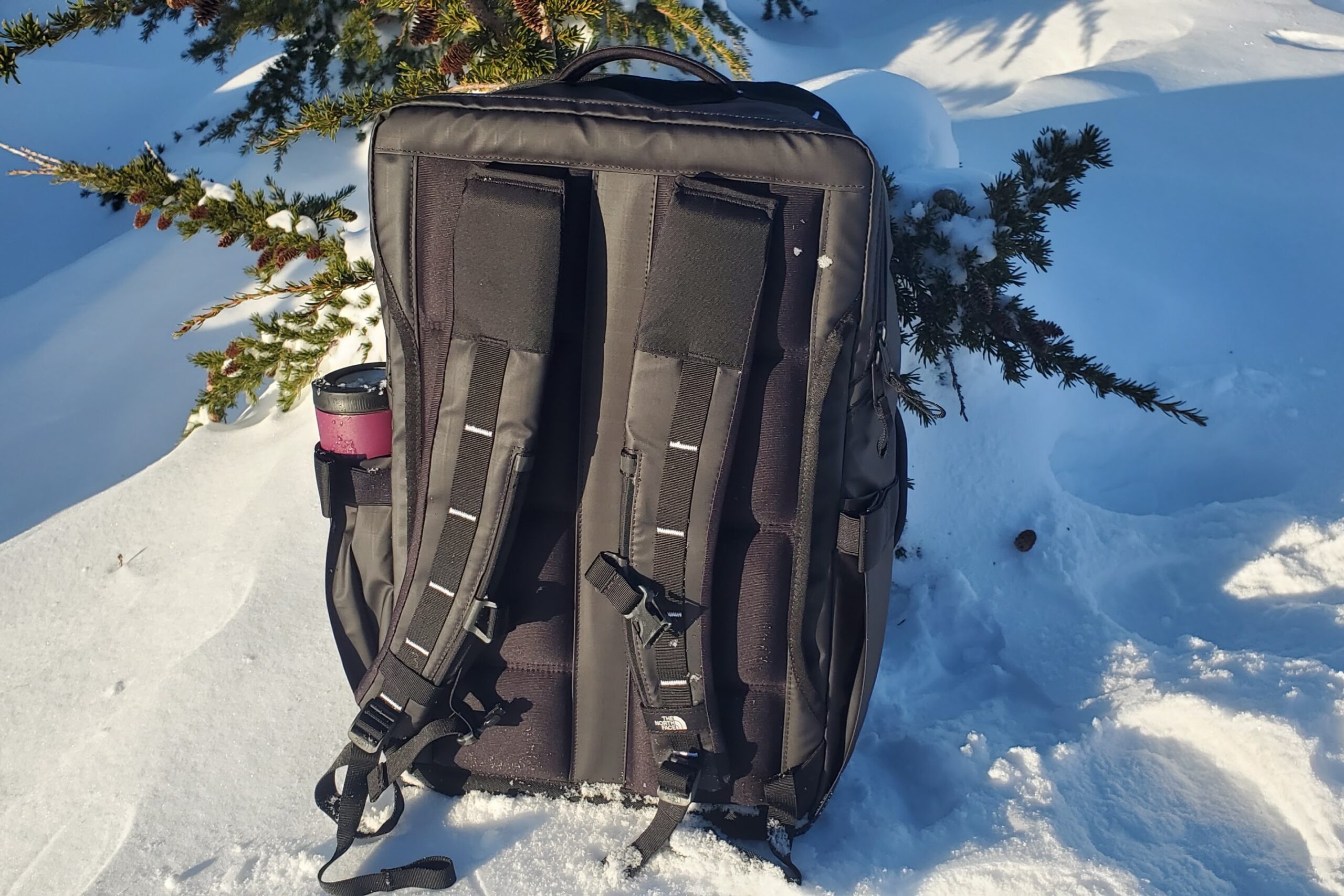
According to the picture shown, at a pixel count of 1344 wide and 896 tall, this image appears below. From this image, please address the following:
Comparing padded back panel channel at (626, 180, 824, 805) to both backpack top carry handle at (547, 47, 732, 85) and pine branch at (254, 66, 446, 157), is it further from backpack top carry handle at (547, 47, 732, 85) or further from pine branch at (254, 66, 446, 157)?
pine branch at (254, 66, 446, 157)

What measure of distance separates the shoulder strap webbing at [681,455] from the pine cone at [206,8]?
3.20ft

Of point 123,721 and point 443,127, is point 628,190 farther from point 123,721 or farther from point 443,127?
point 123,721

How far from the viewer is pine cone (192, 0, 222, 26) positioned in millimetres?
1482

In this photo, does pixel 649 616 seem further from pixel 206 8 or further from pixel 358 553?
pixel 206 8

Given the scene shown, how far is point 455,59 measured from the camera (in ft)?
5.45

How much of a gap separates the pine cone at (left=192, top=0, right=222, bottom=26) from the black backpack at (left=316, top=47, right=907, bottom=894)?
498 mm

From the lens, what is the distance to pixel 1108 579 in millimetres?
1915

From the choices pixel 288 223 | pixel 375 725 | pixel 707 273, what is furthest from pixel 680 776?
pixel 288 223

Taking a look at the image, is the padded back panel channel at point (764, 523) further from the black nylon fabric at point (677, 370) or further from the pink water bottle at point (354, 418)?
the pink water bottle at point (354, 418)

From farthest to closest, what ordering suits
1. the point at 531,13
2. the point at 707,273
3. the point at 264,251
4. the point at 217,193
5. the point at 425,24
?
the point at 264,251 < the point at 217,193 < the point at 425,24 < the point at 531,13 < the point at 707,273

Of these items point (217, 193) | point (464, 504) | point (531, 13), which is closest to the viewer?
point (464, 504)

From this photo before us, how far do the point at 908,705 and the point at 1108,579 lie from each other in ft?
2.14

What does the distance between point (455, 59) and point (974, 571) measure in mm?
1654

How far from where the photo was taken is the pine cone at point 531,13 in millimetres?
1554
